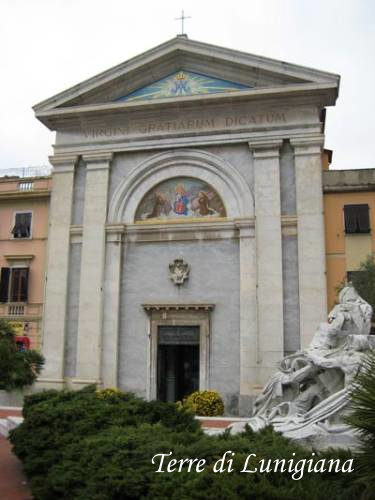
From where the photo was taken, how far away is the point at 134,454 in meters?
7.09

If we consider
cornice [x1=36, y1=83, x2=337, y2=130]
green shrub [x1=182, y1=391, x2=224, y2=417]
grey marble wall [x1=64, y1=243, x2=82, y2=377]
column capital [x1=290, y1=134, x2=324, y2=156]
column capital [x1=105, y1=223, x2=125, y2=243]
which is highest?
cornice [x1=36, y1=83, x2=337, y2=130]

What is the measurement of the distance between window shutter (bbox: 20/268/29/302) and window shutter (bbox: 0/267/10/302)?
61cm

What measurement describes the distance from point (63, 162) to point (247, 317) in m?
10.5

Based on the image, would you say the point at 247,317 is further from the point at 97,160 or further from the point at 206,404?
the point at 97,160

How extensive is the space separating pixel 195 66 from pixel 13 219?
10499 mm

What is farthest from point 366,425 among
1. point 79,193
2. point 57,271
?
point 79,193

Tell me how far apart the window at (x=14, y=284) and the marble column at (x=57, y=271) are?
142 centimetres

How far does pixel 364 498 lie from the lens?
18.4 ft

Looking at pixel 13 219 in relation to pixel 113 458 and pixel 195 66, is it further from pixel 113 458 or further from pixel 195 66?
pixel 113 458

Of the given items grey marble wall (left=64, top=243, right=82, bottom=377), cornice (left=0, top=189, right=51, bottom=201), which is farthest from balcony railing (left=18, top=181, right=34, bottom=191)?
grey marble wall (left=64, top=243, right=82, bottom=377)

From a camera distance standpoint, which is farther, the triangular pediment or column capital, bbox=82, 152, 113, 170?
column capital, bbox=82, 152, 113, 170

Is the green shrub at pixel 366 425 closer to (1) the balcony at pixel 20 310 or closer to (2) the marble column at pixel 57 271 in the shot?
(2) the marble column at pixel 57 271

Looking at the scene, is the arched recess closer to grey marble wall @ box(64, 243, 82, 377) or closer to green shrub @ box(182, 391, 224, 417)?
grey marble wall @ box(64, 243, 82, 377)

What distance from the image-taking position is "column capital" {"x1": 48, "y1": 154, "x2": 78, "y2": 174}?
25.0m
